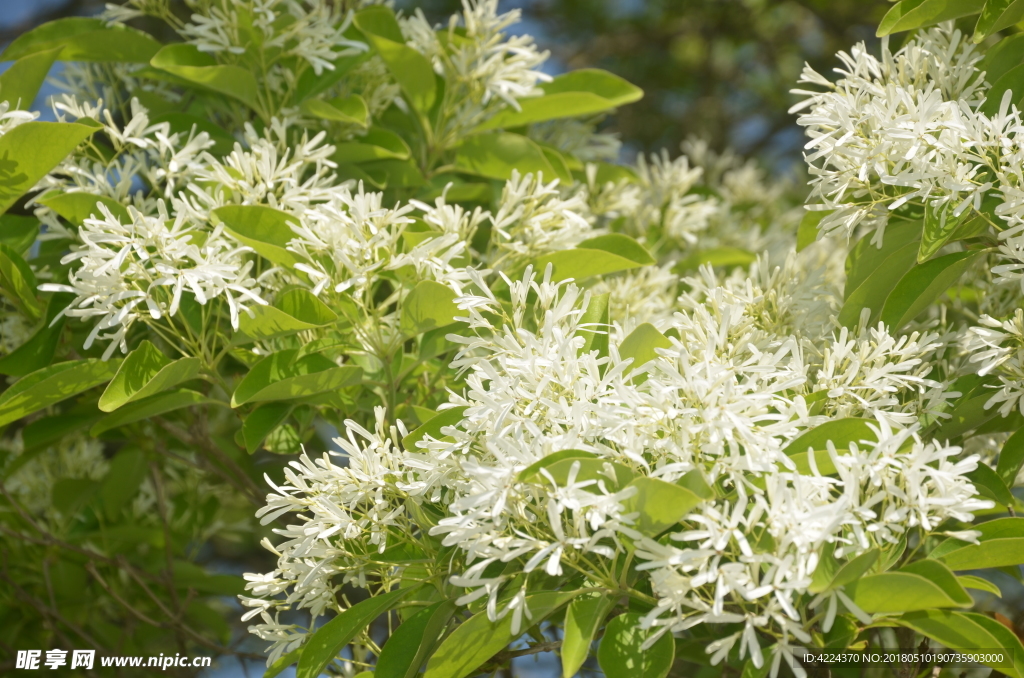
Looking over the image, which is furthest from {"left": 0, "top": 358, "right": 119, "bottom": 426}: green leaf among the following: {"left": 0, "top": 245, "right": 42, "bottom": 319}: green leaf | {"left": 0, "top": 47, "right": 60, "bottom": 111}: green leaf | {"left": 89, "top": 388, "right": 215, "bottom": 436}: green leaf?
{"left": 0, "top": 47, "right": 60, "bottom": 111}: green leaf

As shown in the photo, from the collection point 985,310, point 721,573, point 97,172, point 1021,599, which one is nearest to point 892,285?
point 985,310

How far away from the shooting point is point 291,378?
1.25 metres

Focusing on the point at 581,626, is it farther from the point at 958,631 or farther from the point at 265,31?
the point at 265,31

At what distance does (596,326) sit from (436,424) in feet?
0.91

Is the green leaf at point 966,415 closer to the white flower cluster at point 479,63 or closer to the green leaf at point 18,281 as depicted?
the white flower cluster at point 479,63

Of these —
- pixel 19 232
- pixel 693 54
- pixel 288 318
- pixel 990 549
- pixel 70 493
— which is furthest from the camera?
pixel 693 54

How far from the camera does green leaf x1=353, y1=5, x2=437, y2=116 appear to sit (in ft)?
5.32

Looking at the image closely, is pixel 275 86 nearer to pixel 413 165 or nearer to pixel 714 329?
pixel 413 165

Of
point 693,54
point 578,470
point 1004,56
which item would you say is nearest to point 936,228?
point 1004,56

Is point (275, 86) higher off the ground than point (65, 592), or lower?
higher

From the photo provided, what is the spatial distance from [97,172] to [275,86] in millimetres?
377

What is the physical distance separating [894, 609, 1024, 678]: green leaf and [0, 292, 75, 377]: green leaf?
131cm

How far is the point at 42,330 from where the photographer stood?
1487 millimetres

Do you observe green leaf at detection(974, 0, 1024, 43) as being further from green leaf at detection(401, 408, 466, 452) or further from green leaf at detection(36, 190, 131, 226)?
green leaf at detection(36, 190, 131, 226)
